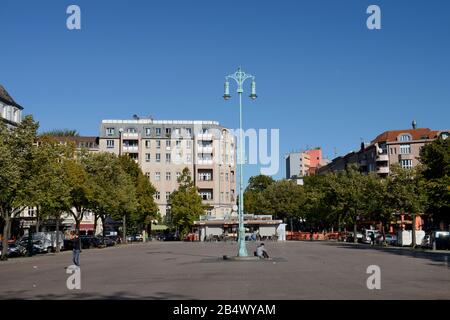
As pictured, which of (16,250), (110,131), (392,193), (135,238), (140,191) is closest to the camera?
(16,250)

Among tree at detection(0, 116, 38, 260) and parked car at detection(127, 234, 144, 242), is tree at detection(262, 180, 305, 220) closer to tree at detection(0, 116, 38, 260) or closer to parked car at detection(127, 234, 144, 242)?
parked car at detection(127, 234, 144, 242)

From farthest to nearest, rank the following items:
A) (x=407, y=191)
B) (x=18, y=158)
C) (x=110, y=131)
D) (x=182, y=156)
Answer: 1. (x=110, y=131)
2. (x=182, y=156)
3. (x=407, y=191)
4. (x=18, y=158)

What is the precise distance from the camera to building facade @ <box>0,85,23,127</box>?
76.5m

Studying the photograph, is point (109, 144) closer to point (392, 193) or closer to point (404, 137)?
point (404, 137)

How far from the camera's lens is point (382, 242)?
73.4 m

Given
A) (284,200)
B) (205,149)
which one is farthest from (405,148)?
(205,149)

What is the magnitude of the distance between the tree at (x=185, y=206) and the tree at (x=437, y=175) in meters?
47.3

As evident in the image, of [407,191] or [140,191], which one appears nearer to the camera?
[407,191]

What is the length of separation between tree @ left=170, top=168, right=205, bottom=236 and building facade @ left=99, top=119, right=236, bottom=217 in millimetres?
14620

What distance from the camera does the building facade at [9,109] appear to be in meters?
76.5

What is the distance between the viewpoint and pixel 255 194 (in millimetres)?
144625

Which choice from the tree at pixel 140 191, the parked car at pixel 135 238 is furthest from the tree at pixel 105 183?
the parked car at pixel 135 238

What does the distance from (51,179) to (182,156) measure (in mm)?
72674

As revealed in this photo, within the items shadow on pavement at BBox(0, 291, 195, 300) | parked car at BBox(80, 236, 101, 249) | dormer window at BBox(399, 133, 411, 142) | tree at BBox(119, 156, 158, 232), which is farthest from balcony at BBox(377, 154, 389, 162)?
shadow on pavement at BBox(0, 291, 195, 300)
